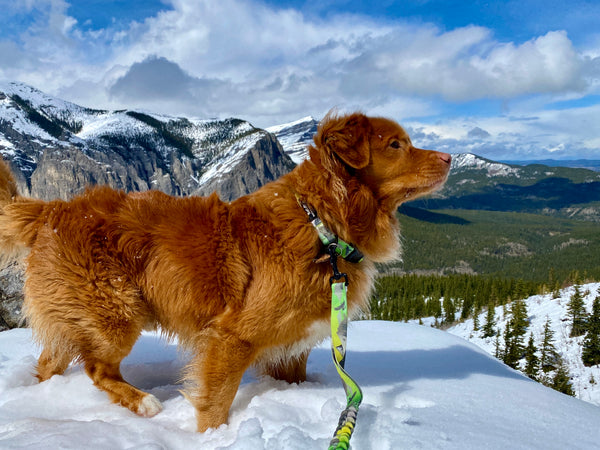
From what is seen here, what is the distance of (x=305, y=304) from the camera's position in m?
3.52

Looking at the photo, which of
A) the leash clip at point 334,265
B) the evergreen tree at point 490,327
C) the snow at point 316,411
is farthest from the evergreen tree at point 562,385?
the leash clip at point 334,265

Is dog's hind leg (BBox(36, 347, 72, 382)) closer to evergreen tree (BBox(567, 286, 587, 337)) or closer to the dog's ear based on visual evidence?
the dog's ear

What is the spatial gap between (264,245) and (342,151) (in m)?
1.25

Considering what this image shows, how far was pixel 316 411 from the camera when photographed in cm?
346

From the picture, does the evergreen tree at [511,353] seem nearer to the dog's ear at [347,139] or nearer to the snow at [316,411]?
the snow at [316,411]

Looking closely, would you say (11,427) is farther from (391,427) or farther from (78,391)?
(391,427)

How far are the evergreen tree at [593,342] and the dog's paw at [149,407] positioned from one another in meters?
56.6

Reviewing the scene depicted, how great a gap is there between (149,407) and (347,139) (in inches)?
132

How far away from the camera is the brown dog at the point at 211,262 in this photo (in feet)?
11.4

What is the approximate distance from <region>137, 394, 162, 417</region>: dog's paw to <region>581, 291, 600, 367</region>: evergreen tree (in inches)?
2230

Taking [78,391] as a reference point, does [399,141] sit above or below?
above

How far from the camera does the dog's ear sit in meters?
3.79

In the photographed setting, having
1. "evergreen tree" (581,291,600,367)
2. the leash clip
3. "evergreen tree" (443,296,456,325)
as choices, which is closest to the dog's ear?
the leash clip

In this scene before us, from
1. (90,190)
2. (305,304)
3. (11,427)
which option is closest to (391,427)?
(305,304)
